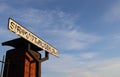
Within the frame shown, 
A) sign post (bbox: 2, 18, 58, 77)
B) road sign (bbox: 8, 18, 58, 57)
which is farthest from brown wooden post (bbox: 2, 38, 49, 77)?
road sign (bbox: 8, 18, 58, 57)

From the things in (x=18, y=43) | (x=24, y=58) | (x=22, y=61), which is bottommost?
(x=22, y=61)

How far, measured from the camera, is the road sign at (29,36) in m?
11.7

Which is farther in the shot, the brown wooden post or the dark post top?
the dark post top

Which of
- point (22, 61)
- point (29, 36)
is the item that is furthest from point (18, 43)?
point (29, 36)

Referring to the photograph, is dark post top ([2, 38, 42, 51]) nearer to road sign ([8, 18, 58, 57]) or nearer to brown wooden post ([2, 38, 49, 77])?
brown wooden post ([2, 38, 49, 77])

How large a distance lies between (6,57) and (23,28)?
155 inches

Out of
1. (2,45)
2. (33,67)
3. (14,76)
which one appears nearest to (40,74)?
(33,67)

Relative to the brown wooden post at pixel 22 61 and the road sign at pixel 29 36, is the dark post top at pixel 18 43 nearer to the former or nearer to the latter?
the brown wooden post at pixel 22 61

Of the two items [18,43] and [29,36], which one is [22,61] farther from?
[29,36]

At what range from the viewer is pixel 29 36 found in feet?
44.3

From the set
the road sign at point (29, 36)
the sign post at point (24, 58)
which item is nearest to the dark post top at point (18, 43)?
the sign post at point (24, 58)

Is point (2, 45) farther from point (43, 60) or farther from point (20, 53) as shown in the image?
point (43, 60)

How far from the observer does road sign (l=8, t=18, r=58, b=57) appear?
11.7m

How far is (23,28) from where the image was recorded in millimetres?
12820
